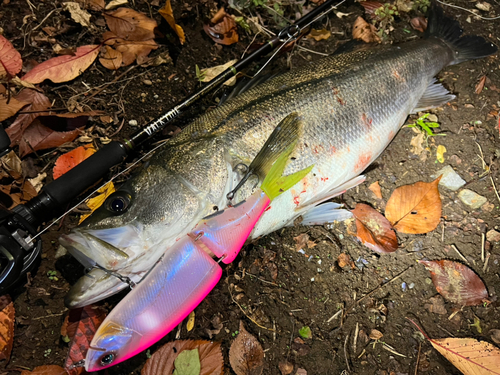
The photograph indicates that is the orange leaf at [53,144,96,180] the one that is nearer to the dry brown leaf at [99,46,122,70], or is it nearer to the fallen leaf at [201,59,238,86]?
the dry brown leaf at [99,46,122,70]

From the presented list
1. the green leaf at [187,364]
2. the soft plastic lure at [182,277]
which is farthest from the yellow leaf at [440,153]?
the green leaf at [187,364]

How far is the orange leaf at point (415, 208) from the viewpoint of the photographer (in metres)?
2.71

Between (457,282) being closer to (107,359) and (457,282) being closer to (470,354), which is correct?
(470,354)

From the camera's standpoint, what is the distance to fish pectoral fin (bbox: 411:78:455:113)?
9.73 ft

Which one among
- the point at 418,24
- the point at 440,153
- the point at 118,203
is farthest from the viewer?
the point at 418,24

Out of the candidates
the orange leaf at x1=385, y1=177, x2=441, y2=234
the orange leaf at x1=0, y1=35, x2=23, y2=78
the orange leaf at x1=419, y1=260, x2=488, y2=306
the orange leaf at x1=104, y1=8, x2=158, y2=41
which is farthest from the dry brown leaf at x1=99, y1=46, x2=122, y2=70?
the orange leaf at x1=419, y1=260, x2=488, y2=306

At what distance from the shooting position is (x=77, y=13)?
2920 mm

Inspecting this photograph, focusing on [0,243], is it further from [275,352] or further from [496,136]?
[496,136]

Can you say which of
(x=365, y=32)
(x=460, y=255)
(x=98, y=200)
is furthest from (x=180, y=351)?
(x=365, y=32)

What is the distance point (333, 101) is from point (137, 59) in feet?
6.09

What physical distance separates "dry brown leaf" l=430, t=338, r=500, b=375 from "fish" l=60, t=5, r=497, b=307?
1304 millimetres

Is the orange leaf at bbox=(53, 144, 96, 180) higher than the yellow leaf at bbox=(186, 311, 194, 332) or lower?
higher

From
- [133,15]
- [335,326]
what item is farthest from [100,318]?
[133,15]

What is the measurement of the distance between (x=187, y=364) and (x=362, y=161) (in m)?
2.06
